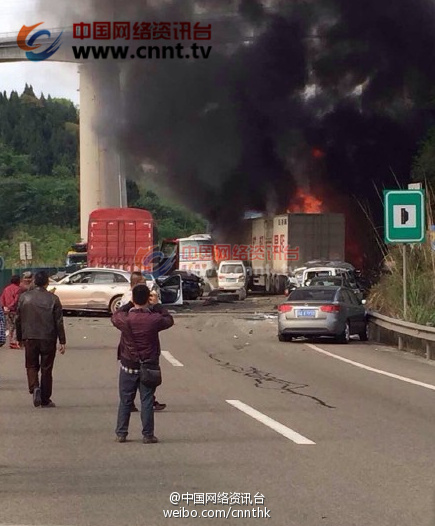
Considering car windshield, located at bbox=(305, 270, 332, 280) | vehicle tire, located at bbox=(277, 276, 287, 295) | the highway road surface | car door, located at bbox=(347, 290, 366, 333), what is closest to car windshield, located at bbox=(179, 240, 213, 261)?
vehicle tire, located at bbox=(277, 276, 287, 295)

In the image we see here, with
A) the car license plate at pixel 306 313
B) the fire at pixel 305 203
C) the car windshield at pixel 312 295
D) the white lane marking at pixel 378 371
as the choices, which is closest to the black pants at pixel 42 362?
the white lane marking at pixel 378 371

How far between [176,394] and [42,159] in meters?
88.2

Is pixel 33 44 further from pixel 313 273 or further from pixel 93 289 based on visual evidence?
pixel 93 289

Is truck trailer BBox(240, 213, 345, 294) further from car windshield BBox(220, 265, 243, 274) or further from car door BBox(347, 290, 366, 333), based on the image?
car door BBox(347, 290, 366, 333)

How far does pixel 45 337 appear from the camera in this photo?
12859 millimetres

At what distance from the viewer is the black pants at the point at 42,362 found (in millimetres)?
12828

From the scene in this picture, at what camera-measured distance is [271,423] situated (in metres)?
11.6

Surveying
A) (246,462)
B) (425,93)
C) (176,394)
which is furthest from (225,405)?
(425,93)

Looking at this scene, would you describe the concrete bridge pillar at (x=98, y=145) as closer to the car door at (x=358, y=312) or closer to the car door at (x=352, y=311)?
the car door at (x=358, y=312)

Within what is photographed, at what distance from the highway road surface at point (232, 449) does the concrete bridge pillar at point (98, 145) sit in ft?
115

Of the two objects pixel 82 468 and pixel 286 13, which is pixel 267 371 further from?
pixel 286 13

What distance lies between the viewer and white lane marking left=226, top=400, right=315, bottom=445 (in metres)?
10.5

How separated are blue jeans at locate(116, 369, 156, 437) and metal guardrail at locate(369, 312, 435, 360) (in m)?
10.1

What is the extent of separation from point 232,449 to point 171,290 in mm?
24586
